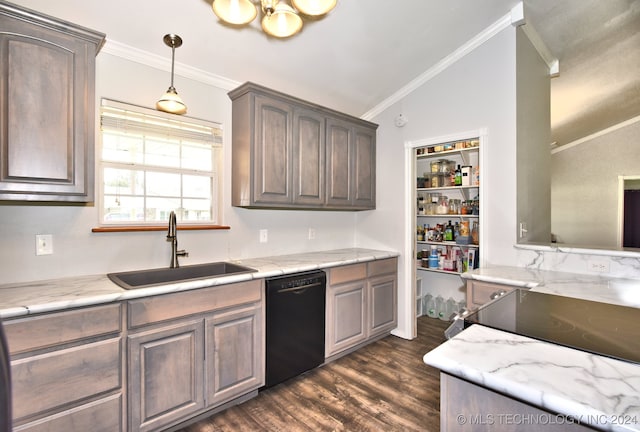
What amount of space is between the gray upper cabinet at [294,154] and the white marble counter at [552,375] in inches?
76.2

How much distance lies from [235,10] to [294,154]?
1349mm

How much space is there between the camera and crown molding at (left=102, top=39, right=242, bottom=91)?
6.75 ft

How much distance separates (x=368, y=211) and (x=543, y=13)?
2338mm

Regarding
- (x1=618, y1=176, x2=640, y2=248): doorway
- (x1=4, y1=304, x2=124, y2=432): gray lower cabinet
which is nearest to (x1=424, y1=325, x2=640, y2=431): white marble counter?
(x1=4, y1=304, x2=124, y2=432): gray lower cabinet

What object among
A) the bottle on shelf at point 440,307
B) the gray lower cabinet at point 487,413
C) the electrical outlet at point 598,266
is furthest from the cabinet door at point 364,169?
the gray lower cabinet at point 487,413

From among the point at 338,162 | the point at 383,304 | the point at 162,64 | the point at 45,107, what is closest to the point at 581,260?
the point at 383,304

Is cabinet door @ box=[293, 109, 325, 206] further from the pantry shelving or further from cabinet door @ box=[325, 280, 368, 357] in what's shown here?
the pantry shelving

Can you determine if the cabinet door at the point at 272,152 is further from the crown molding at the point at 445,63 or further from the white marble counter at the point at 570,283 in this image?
the white marble counter at the point at 570,283

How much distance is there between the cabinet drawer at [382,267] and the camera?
3.05m

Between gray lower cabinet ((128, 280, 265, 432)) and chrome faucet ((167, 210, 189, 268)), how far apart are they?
0.49 m

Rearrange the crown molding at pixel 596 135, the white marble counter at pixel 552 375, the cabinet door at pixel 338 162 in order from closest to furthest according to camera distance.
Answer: the white marble counter at pixel 552 375 → the cabinet door at pixel 338 162 → the crown molding at pixel 596 135

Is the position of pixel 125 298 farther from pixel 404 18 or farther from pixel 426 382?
pixel 404 18

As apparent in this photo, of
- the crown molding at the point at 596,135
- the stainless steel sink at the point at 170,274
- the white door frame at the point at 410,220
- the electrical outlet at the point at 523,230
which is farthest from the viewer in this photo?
the crown molding at the point at 596,135

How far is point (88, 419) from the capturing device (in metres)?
1.53
